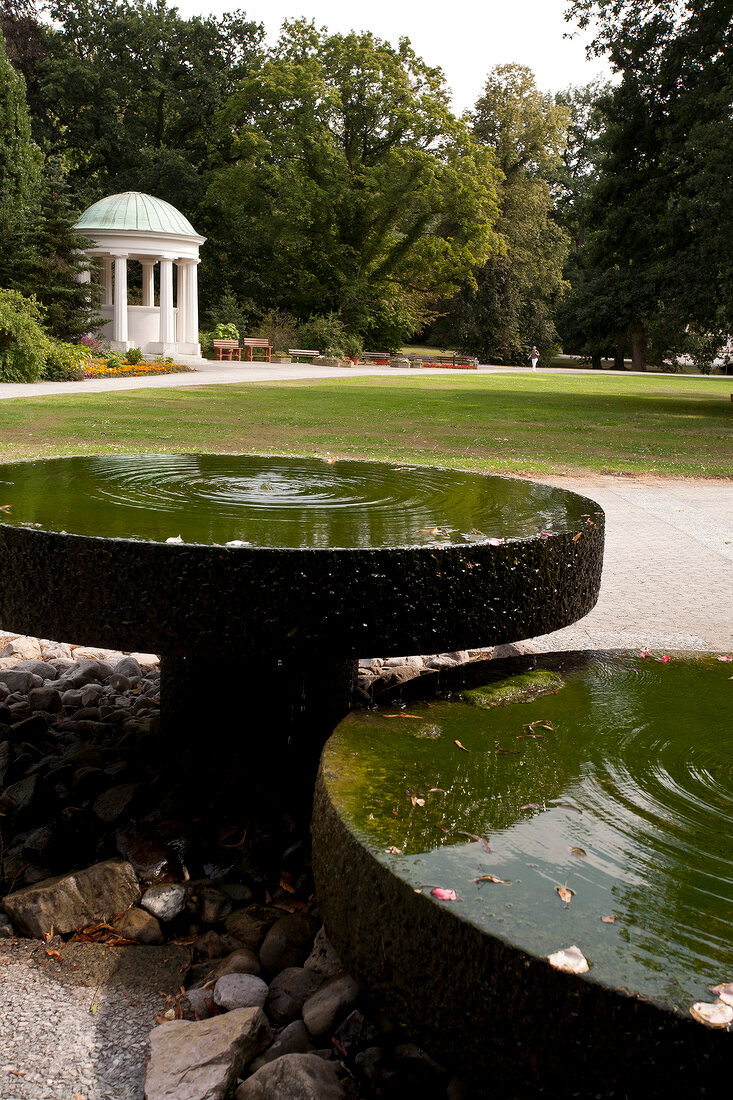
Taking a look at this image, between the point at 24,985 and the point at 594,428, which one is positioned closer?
the point at 24,985

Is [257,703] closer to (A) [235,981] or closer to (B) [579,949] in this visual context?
(A) [235,981]

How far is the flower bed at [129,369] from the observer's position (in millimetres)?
26156

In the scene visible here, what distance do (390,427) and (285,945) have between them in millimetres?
14122

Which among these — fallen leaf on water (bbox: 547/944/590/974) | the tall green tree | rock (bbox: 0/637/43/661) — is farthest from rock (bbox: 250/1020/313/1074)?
the tall green tree

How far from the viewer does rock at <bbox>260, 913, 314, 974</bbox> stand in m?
2.51

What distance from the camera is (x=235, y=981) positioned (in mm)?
2385

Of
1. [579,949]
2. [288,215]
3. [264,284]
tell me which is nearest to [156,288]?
[264,284]

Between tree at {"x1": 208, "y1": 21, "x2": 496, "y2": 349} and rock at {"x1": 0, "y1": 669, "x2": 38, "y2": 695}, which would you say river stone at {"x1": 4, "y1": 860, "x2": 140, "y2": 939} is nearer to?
rock at {"x1": 0, "y1": 669, "x2": 38, "y2": 695}

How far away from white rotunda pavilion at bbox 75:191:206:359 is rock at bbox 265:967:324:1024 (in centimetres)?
3241

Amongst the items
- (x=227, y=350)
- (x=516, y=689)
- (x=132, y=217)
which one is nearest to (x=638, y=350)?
(x=227, y=350)

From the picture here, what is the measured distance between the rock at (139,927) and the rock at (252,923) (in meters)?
0.20

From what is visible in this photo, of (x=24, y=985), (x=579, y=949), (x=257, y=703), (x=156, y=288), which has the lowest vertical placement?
(x=24, y=985)

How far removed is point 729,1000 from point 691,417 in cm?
2170

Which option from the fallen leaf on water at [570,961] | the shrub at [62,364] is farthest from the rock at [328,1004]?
the shrub at [62,364]
